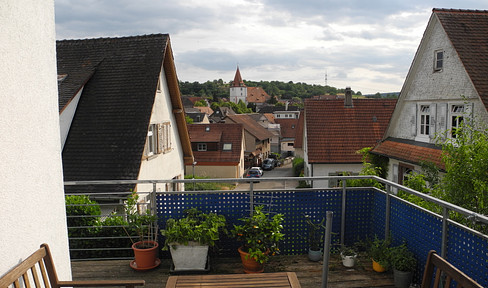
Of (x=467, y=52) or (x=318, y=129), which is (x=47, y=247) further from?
(x=318, y=129)

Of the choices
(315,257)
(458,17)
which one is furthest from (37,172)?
(458,17)

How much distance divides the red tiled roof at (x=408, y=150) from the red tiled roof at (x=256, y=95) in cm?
13912

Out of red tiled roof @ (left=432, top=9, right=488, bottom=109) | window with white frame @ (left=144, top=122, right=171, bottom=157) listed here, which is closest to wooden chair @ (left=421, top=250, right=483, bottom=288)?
red tiled roof @ (left=432, top=9, right=488, bottom=109)

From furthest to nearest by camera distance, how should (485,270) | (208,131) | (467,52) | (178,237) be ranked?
(208,131) → (467,52) → (178,237) → (485,270)

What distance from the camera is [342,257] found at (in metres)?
5.43

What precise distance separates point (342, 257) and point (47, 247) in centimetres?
383

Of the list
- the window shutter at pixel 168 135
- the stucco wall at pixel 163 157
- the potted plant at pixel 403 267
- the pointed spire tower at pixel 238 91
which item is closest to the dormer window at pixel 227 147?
the stucco wall at pixel 163 157

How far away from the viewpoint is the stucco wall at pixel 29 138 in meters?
2.78

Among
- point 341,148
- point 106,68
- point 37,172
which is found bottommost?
point 341,148

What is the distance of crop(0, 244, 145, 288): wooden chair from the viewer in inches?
108

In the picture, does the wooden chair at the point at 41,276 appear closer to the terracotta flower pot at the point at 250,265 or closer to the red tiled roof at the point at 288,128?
the terracotta flower pot at the point at 250,265

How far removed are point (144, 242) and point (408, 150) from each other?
41.4 ft

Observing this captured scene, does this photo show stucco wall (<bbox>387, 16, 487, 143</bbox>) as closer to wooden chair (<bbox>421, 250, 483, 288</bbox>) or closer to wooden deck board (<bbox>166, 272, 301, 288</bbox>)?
wooden chair (<bbox>421, 250, 483, 288</bbox>)

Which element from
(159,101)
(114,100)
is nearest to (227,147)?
(159,101)
